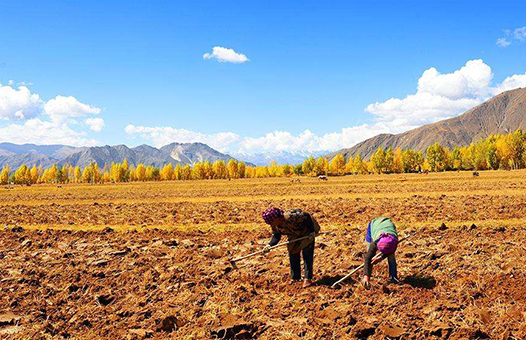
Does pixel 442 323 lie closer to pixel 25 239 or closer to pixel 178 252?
pixel 178 252

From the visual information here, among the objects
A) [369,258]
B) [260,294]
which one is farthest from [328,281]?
[260,294]

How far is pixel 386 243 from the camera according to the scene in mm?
7320

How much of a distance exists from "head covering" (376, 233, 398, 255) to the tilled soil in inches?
32.9

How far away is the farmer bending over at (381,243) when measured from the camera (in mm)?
7352

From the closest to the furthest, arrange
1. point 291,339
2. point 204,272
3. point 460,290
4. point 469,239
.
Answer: point 291,339 < point 460,290 < point 204,272 < point 469,239

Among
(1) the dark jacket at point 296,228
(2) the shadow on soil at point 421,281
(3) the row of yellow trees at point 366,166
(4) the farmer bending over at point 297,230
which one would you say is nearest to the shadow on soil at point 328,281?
(4) the farmer bending over at point 297,230

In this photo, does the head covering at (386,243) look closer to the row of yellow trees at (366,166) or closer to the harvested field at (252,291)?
the harvested field at (252,291)

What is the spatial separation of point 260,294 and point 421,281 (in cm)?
388

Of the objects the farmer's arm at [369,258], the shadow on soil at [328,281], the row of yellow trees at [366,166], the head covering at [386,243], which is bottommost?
the shadow on soil at [328,281]

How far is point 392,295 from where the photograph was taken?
→ 7.32 m

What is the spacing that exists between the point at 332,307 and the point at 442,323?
1982mm

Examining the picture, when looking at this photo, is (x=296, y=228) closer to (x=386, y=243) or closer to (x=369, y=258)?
(x=369, y=258)

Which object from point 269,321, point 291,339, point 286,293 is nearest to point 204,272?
point 286,293

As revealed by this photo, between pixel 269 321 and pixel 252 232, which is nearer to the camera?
pixel 269 321
